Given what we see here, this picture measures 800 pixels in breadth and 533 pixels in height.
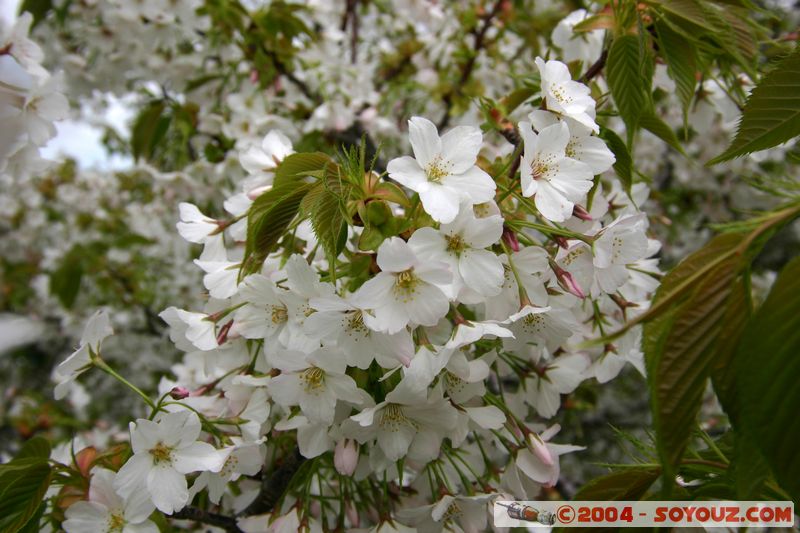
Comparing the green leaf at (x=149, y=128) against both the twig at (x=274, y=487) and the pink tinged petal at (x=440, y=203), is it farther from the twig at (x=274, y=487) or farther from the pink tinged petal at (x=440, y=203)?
the pink tinged petal at (x=440, y=203)

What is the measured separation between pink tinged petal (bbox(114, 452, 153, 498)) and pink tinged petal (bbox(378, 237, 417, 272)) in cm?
57

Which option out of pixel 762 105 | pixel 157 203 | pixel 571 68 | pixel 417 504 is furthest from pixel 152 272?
pixel 762 105

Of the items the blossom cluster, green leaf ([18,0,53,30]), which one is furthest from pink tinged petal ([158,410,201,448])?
green leaf ([18,0,53,30])

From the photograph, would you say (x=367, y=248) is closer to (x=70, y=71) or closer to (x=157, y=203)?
(x=70, y=71)

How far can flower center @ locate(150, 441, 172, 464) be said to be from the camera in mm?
1035

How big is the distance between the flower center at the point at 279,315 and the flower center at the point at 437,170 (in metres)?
0.37

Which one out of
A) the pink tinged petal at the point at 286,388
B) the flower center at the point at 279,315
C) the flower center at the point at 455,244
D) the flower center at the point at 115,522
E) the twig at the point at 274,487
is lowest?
the twig at the point at 274,487

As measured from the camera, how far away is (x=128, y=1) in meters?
2.38

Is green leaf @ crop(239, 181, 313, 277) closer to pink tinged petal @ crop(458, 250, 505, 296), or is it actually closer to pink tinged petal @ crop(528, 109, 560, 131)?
pink tinged petal @ crop(458, 250, 505, 296)

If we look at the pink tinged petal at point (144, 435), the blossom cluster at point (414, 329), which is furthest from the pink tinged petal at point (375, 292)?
the pink tinged petal at point (144, 435)

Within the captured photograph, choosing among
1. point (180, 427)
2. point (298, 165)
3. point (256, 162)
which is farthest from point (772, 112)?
point (180, 427)

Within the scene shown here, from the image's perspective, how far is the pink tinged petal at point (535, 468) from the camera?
45.4 inches

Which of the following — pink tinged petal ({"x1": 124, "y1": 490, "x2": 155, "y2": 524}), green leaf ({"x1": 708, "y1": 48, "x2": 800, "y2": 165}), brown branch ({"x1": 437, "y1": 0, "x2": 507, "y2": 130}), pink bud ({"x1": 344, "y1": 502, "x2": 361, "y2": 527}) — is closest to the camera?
green leaf ({"x1": 708, "y1": 48, "x2": 800, "y2": 165})

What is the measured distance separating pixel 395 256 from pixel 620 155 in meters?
0.57
